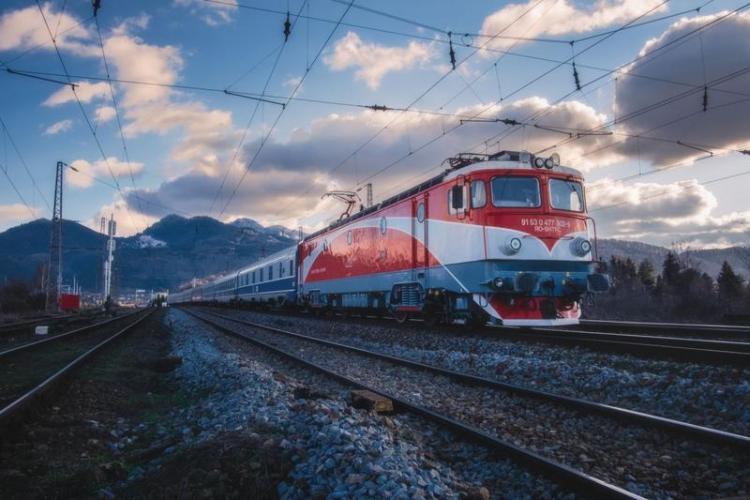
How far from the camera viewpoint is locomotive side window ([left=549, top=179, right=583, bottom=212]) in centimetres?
1252

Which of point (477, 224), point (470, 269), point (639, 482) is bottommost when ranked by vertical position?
point (639, 482)

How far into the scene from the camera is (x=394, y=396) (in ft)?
23.1

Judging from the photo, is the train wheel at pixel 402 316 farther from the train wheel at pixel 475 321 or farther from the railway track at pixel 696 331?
the railway track at pixel 696 331

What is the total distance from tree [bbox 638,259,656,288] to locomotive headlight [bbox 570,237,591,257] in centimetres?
7761

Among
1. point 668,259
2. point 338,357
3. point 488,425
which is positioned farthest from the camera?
point 668,259

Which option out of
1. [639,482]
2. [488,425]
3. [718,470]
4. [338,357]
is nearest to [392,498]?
[639,482]

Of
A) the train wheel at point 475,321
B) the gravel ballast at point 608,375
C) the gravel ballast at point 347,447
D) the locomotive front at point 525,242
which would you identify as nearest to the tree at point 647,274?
the train wheel at point 475,321

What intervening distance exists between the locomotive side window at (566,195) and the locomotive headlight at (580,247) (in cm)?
84

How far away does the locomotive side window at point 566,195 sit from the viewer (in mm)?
12516

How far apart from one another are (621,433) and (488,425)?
1.38m

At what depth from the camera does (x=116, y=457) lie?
5.38m

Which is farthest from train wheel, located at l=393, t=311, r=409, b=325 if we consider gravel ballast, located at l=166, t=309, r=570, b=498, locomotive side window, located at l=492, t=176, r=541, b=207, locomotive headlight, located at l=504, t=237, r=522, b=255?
gravel ballast, located at l=166, t=309, r=570, b=498

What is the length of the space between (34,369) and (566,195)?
511 inches

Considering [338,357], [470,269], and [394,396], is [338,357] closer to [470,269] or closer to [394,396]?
[470,269]
